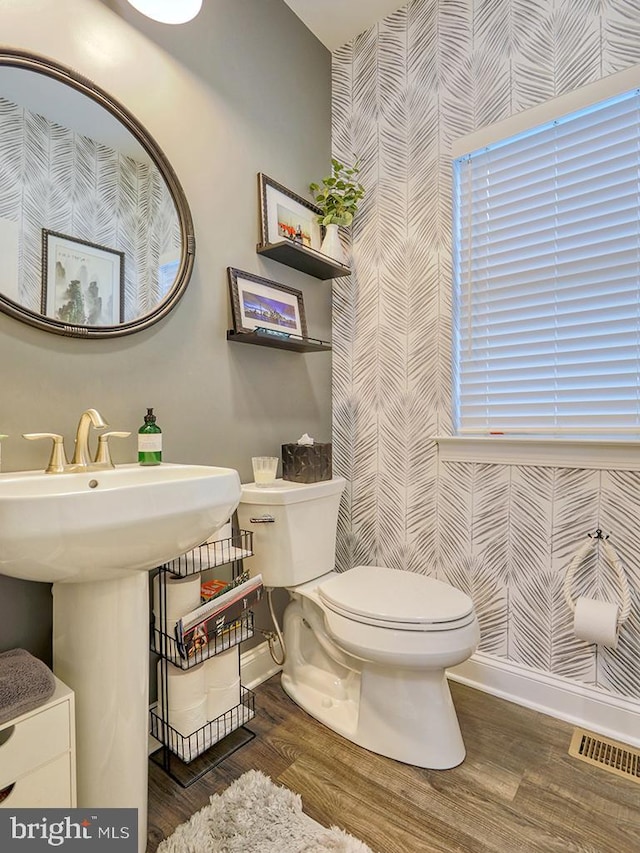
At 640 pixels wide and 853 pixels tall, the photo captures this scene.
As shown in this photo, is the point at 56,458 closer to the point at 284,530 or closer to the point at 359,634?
the point at 284,530

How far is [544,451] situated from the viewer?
156 centimetres

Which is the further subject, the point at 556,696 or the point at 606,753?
the point at 556,696

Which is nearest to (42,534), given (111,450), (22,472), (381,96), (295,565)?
(22,472)

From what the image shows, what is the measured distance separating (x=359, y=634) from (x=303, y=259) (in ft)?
4.57

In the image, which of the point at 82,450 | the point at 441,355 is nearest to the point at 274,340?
the point at 441,355

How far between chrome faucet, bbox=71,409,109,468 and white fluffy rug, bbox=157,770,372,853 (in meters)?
0.90

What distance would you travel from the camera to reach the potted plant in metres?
1.94

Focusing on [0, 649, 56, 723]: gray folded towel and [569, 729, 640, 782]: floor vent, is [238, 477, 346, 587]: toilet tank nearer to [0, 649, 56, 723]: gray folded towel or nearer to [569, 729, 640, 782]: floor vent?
[0, 649, 56, 723]: gray folded towel

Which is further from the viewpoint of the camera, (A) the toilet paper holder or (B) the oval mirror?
(A) the toilet paper holder

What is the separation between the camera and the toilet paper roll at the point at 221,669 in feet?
4.39

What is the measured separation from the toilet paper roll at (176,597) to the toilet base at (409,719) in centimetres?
58

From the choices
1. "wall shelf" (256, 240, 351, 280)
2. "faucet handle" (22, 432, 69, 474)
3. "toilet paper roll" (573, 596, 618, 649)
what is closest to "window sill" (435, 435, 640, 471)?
"toilet paper roll" (573, 596, 618, 649)

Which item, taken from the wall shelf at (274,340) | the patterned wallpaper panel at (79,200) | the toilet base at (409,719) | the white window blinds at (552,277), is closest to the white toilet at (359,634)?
the toilet base at (409,719)

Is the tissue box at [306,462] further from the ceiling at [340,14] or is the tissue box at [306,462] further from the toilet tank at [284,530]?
the ceiling at [340,14]
